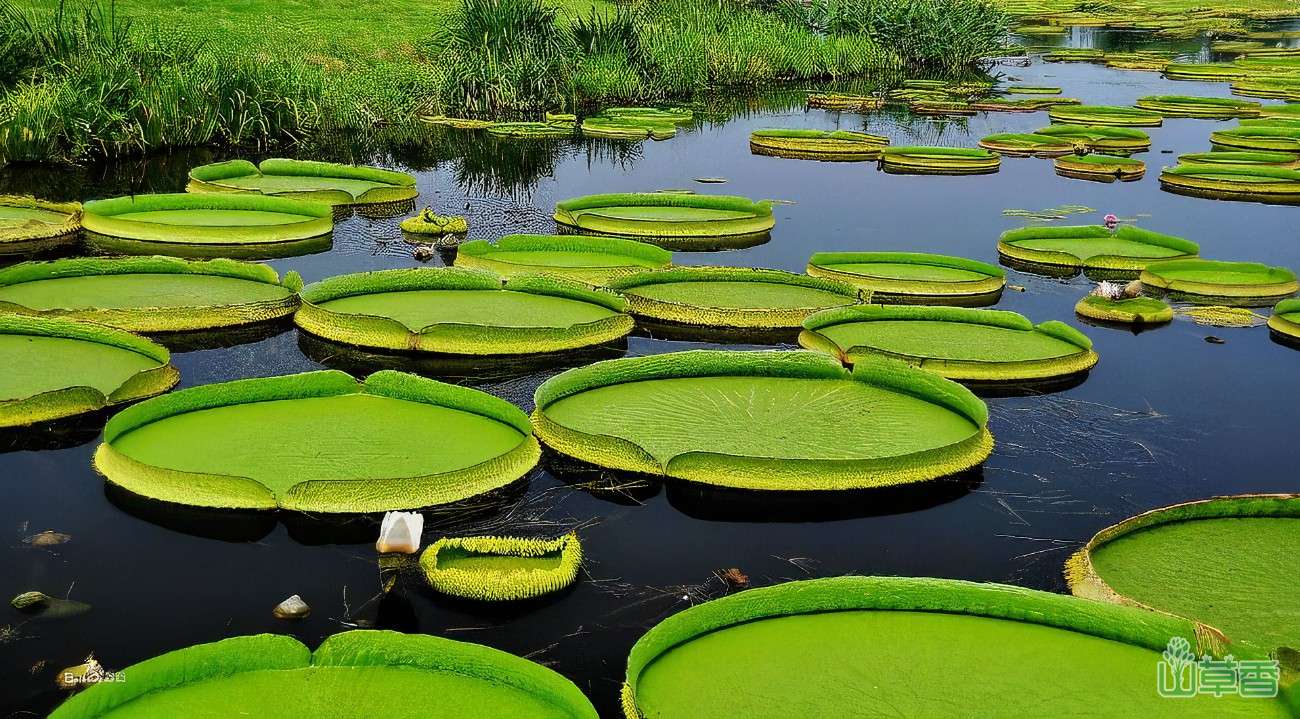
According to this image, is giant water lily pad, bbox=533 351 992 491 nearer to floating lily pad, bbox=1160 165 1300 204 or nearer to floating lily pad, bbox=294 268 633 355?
floating lily pad, bbox=294 268 633 355

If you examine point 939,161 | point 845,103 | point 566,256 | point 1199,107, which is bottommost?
point 566,256

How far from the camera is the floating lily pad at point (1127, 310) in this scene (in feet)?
22.0

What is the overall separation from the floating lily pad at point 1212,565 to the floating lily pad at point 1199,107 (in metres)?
13.3

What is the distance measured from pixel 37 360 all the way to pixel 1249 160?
36.0 feet

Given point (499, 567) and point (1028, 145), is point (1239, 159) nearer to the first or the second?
point (1028, 145)

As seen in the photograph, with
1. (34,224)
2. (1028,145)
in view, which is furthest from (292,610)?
(1028,145)

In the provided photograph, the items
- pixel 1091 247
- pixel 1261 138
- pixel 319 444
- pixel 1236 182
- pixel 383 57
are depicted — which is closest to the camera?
pixel 319 444

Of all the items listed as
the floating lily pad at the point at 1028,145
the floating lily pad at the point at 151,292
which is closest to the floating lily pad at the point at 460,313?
the floating lily pad at the point at 151,292

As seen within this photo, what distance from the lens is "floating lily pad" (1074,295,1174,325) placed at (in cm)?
670

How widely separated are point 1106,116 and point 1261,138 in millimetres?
2081

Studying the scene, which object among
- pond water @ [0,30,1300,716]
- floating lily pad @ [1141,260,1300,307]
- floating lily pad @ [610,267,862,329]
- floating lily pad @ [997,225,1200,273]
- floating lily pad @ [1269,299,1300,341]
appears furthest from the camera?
floating lily pad @ [997,225,1200,273]

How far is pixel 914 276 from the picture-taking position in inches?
285

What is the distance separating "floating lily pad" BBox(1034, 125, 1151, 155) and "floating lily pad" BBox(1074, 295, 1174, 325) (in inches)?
258

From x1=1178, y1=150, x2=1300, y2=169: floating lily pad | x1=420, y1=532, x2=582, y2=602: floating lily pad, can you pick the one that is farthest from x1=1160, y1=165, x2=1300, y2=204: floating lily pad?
x1=420, y1=532, x2=582, y2=602: floating lily pad
